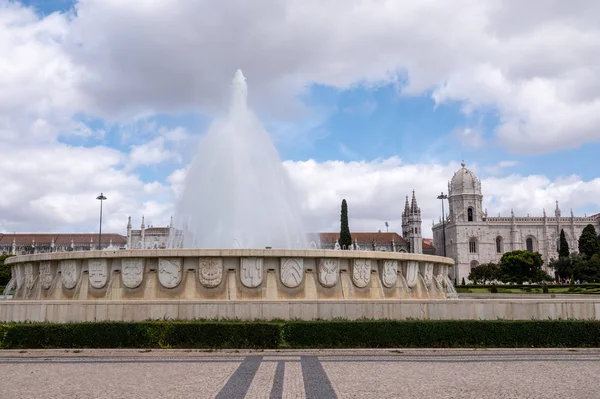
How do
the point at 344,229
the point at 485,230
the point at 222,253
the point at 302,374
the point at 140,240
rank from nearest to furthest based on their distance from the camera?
the point at 302,374, the point at 222,253, the point at 344,229, the point at 485,230, the point at 140,240

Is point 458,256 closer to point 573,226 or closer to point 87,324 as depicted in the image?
point 573,226

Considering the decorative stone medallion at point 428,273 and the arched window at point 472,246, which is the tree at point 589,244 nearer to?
the arched window at point 472,246

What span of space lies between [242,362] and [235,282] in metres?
3.76

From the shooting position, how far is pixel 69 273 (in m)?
13.6

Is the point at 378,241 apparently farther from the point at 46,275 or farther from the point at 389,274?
the point at 46,275

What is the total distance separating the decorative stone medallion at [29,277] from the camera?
49.1ft

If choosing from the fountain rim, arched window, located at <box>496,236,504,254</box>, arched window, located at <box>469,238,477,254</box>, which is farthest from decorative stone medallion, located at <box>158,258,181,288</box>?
arched window, located at <box>496,236,504,254</box>

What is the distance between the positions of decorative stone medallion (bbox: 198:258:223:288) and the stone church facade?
286 ft

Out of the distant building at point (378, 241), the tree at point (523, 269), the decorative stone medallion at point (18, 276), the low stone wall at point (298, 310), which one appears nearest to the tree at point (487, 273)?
the tree at point (523, 269)

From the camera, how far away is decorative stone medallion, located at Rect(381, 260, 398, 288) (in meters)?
13.9

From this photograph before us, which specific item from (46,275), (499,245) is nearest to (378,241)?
(499,245)

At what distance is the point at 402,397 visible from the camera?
6.50 meters

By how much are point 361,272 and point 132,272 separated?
5456mm

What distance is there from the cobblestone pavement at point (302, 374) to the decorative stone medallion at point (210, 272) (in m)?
2.70
